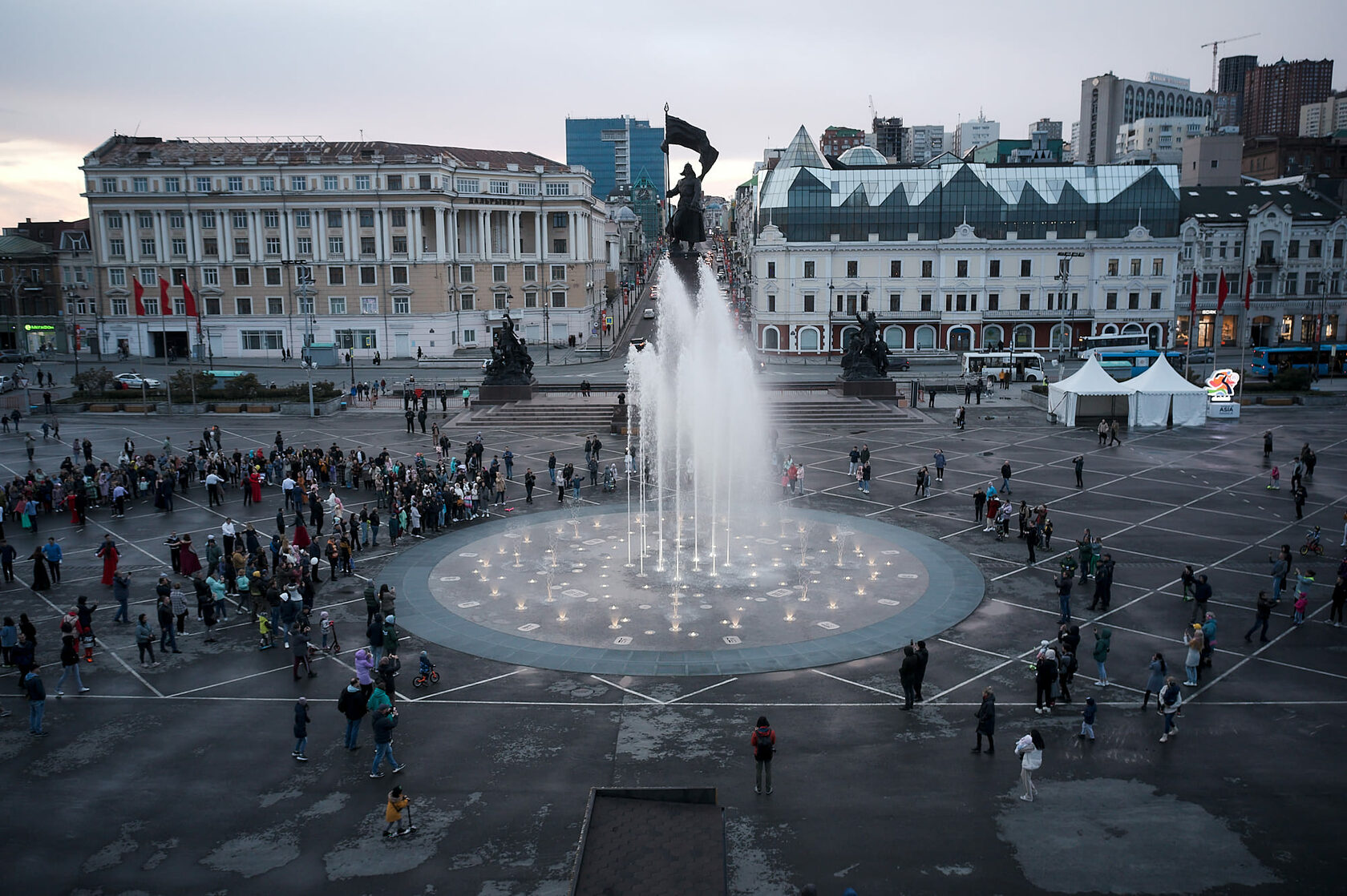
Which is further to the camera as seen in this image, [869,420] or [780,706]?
[869,420]

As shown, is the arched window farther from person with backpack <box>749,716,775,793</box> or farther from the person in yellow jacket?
the person in yellow jacket

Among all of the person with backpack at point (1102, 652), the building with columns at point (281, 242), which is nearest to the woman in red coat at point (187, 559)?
the person with backpack at point (1102, 652)

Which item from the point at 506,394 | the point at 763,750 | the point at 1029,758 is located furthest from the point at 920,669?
the point at 506,394

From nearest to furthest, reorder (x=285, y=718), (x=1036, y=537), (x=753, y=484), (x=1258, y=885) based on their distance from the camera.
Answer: (x=1258, y=885), (x=285, y=718), (x=1036, y=537), (x=753, y=484)

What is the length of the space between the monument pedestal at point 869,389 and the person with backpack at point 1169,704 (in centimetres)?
4024

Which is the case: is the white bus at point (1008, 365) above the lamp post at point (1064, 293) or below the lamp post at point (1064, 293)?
below

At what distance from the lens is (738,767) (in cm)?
1591

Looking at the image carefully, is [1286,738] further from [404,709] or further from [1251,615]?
[404,709]

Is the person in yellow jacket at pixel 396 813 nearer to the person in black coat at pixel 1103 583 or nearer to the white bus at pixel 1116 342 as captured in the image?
the person in black coat at pixel 1103 583

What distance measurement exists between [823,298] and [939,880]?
7491cm

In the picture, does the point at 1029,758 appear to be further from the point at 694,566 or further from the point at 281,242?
the point at 281,242

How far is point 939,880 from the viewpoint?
12.8 m

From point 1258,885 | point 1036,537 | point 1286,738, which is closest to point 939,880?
point 1258,885

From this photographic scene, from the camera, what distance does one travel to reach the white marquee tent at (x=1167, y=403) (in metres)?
49.2
